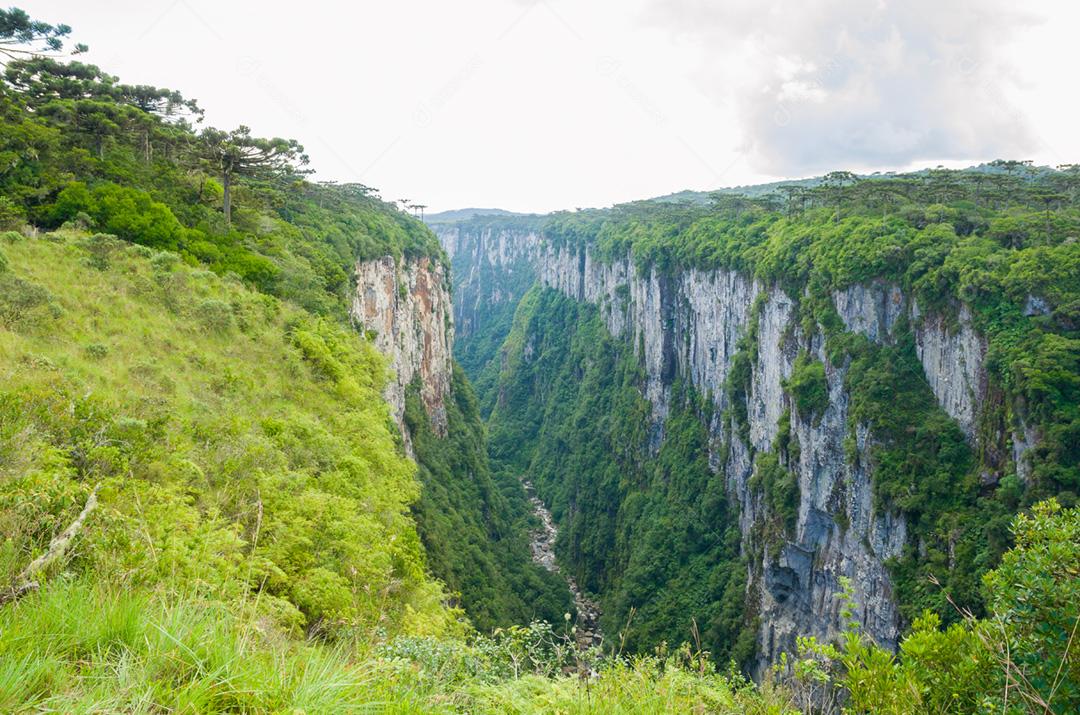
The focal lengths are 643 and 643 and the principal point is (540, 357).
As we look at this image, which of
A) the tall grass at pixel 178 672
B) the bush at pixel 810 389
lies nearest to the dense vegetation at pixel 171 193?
the tall grass at pixel 178 672

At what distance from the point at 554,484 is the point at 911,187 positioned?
52.3 metres

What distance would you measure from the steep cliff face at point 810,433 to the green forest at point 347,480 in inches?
45.6

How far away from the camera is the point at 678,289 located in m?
67.0

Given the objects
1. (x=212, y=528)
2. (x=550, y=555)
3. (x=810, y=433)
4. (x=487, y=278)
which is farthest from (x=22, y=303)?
(x=487, y=278)

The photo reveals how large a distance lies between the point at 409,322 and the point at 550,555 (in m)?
27.3

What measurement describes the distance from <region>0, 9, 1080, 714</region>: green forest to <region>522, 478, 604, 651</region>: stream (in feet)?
5.50

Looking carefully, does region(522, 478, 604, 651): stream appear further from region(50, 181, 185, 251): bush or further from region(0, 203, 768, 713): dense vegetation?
region(50, 181, 185, 251): bush

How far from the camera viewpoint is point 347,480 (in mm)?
12281

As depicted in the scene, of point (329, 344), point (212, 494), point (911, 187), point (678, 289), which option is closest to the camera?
point (212, 494)

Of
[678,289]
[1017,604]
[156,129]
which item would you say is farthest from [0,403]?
[678,289]

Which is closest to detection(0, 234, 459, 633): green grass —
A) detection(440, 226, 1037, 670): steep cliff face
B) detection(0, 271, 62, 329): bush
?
detection(0, 271, 62, 329): bush

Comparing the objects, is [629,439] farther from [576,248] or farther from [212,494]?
[212,494]

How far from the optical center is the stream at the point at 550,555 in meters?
50.7

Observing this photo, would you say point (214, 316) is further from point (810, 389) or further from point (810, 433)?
point (810, 433)
